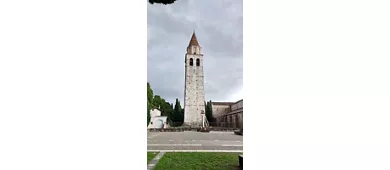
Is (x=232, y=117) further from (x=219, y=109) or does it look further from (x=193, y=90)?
(x=219, y=109)

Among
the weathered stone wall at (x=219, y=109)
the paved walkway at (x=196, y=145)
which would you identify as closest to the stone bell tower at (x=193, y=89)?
the weathered stone wall at (x=219, y=109)

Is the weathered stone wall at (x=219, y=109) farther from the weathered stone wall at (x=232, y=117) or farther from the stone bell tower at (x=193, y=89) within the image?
the stone bell tower at (x=193, y=89)


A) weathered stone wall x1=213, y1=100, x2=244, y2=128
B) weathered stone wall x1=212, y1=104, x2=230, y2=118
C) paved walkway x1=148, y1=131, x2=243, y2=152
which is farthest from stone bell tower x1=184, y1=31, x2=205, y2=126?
paved walkway x1=148, y1=131, x2=243, y2=152

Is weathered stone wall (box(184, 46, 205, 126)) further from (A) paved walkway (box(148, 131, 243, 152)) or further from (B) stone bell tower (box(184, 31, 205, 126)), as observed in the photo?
(A) paved walkway (box(148, 131, 243, 152))

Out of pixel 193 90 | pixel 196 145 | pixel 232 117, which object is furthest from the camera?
pixel 193 90

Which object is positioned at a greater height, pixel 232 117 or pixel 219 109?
pixel 219 109

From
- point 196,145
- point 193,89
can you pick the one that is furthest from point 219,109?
point 196,145

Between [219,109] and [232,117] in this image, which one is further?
[219,109]
